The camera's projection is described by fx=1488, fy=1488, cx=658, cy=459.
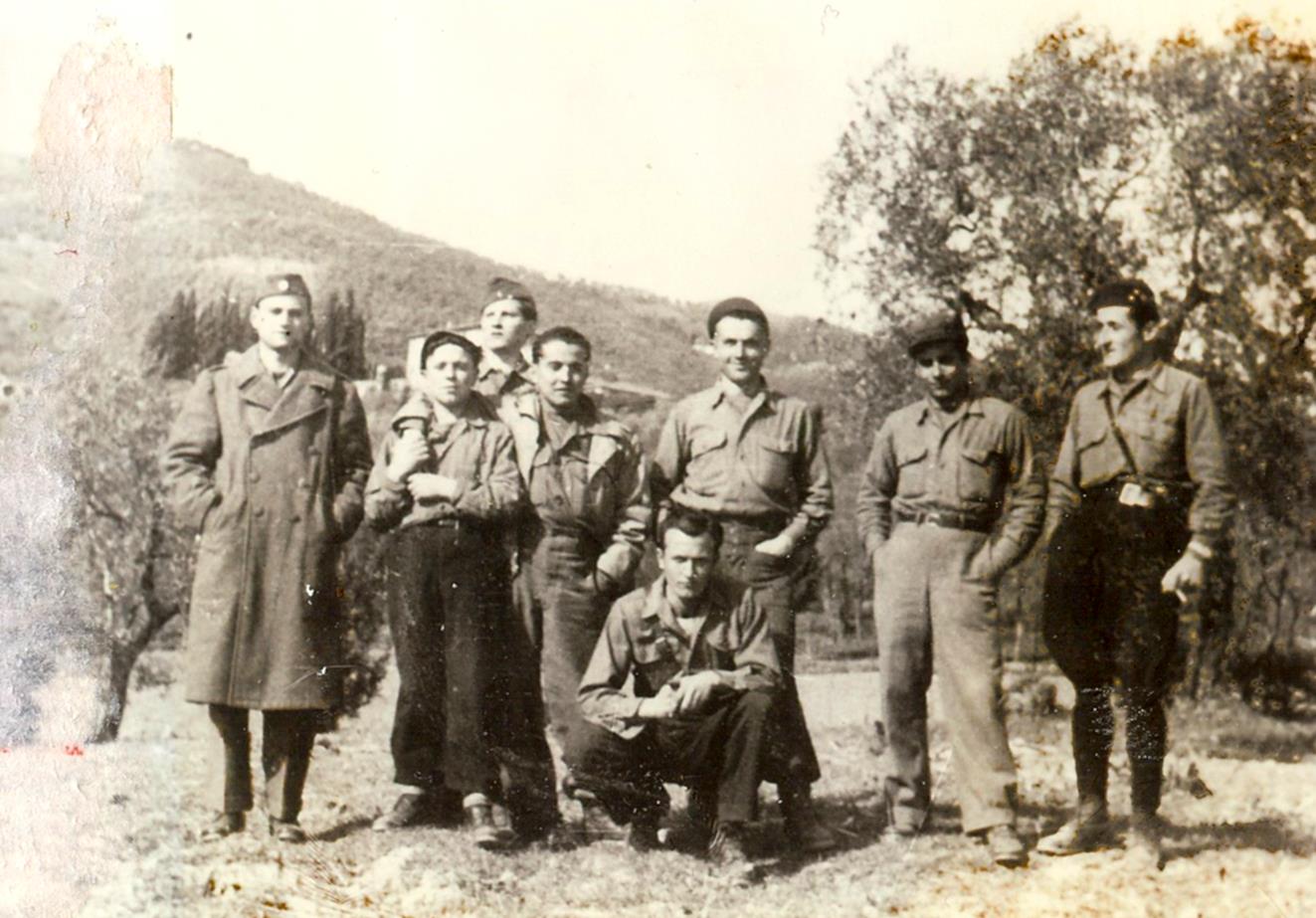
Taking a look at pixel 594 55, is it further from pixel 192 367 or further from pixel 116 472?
pixel 116 472

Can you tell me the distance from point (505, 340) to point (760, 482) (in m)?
1.08

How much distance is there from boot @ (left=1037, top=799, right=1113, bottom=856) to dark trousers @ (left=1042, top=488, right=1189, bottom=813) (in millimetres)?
43

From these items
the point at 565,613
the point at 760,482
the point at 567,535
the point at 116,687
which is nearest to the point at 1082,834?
the point at 760,482

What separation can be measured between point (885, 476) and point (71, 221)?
3.30 meters

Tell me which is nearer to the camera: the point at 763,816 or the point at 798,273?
the point at 763,816

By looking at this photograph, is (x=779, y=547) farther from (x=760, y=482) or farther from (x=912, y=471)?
(x=912, y=471)

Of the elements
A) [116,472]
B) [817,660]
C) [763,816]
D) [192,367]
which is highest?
[192,367]

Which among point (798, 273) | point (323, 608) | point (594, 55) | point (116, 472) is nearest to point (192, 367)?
point (116, 472)

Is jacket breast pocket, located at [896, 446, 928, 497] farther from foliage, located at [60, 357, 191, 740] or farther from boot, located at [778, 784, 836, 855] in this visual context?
foliage, located at [60, 357, 191, 740]

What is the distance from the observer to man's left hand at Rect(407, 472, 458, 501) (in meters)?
5.28

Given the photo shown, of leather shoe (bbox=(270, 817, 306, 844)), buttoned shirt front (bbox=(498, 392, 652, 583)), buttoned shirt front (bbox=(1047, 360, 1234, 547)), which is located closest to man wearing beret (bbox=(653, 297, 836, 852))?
buttoned shirt front (bbox=(498, 392, 652, 583))

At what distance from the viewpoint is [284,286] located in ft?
18.1

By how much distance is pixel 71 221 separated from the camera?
19.1 feet

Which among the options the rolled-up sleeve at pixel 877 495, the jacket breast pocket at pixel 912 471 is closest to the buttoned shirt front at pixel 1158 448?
the jacket breast pocket at pixel 912 471
